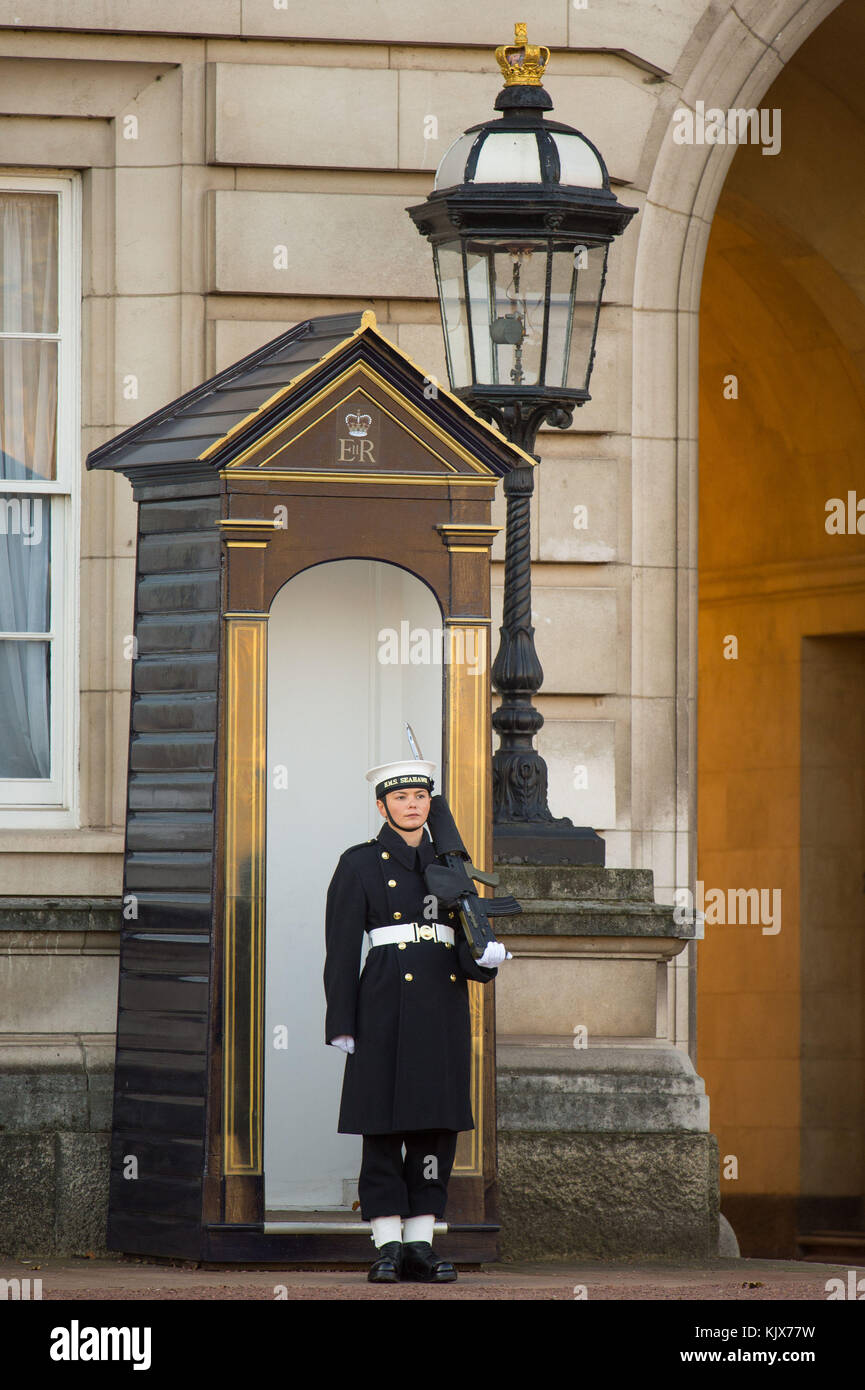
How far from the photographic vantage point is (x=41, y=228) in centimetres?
1008

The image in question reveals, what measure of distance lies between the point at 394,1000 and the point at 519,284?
98.9 inches

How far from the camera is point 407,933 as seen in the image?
7.86 metres

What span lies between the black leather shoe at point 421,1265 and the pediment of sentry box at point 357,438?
2.34 m

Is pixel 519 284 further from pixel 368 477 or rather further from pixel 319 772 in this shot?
pixel 319 772

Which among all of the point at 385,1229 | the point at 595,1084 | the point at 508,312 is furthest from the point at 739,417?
the point at 385,1229

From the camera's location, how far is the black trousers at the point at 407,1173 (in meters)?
7.76

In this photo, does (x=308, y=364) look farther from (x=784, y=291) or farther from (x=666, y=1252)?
(x=784, y=291)

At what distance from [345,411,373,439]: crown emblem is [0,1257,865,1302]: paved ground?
255 cm

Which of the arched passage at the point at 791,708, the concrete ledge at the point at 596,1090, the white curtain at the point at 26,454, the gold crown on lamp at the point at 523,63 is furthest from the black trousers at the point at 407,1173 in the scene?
the arched passage at the point at 791,708

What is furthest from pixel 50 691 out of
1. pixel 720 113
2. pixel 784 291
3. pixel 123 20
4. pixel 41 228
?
pixel 784 291

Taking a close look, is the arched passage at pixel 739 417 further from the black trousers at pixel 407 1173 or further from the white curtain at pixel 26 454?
the black trousers at pixel 407 1173

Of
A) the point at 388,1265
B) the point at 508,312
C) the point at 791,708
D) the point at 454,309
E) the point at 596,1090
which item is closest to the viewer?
the point at 388,1265

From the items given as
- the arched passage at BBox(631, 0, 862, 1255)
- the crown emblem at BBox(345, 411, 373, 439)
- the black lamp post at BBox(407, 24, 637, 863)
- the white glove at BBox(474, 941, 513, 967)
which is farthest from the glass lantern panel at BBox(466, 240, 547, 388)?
the white glove at BBox(474, 941, 513, 967)

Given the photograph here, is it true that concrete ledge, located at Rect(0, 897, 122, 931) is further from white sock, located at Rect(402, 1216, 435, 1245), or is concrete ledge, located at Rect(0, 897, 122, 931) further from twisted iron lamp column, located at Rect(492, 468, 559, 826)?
white sock, located at Rect(402, 1216, 435, 1245)
